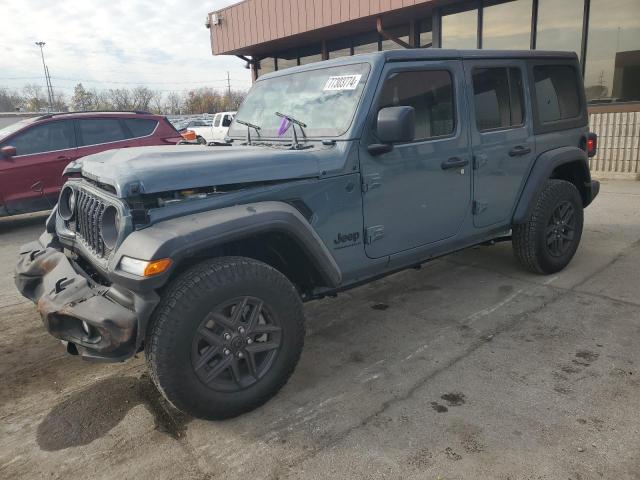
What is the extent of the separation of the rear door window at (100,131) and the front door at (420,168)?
6.27 meters

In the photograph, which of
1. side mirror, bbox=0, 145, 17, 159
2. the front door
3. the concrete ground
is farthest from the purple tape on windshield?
side mirror, bbox=0, 145, 17, 159

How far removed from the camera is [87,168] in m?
2.96

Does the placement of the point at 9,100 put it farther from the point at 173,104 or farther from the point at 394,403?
the point at 394,403

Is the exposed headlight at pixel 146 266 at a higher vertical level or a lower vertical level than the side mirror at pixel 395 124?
lower

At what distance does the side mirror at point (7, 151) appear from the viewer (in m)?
7.28

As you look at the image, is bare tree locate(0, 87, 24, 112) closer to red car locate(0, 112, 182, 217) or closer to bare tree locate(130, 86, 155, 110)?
bare tree locate(130, 86, 155, 110)

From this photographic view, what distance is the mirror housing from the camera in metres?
2.86

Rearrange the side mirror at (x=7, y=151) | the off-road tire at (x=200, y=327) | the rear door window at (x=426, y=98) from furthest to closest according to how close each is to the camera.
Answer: the side mirror at (x=7, y=151) < the rear door window at (x=426, y=98) < the off-road tire at (x=200, y=327)

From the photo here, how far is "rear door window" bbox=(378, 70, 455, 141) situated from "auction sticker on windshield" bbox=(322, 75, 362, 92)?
0.20 metres

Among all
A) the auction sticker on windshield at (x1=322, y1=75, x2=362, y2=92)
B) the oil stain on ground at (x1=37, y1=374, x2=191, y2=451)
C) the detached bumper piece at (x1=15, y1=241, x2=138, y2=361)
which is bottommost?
the oil stain on ground at (x1=37, y1=374, x2=191, y2=451)

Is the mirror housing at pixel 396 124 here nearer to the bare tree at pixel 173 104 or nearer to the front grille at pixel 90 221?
the front grille at pixel 90 221

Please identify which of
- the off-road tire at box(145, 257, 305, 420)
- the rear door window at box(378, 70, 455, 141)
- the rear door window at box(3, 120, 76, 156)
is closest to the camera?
the off-road tire at box(145, 257, 305, 420)

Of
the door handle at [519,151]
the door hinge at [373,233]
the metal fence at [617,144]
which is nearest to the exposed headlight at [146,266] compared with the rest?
the door hinge at [373,233]

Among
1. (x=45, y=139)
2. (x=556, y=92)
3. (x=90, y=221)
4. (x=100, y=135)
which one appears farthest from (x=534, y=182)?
(x=45, y=139)
